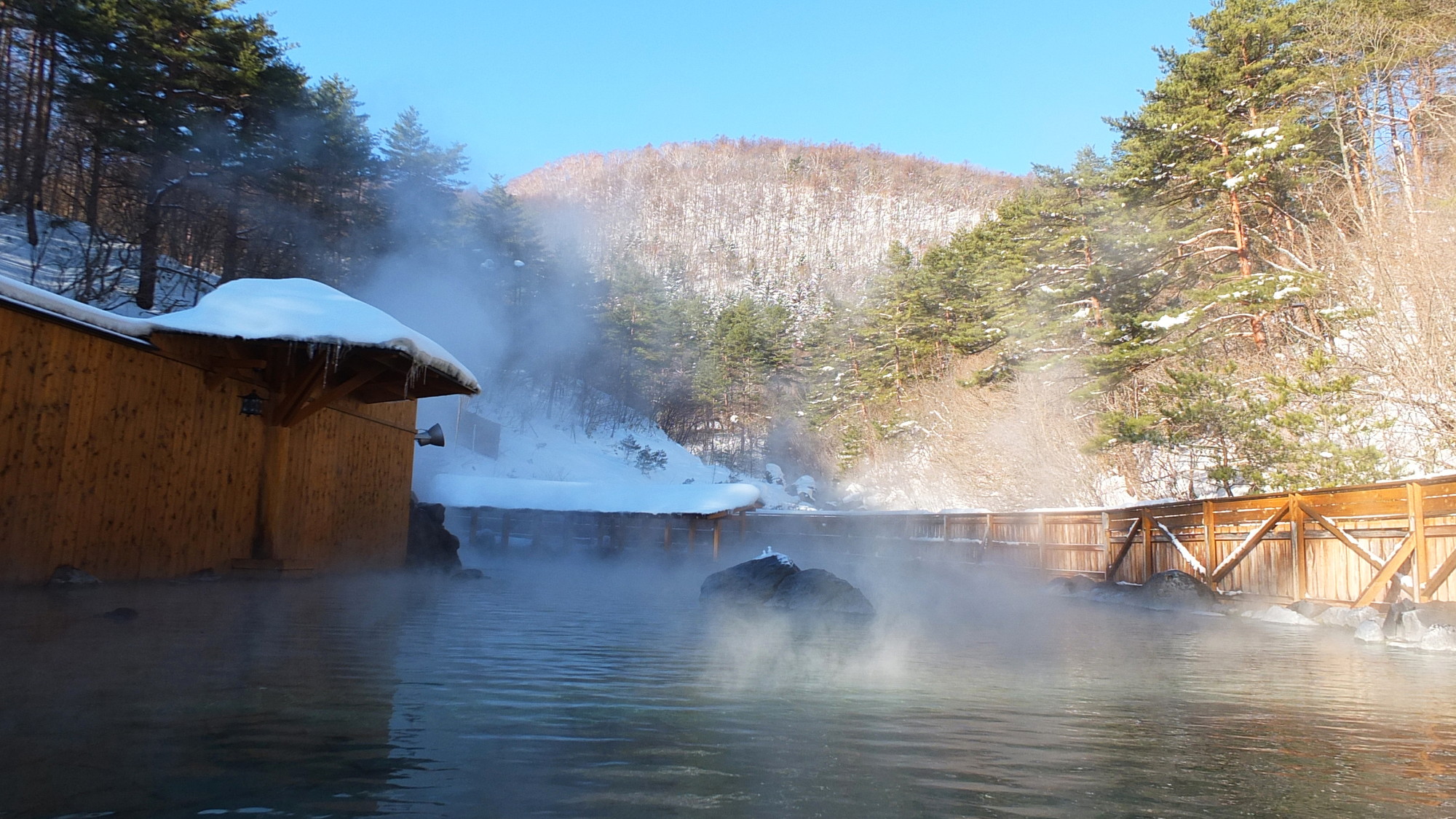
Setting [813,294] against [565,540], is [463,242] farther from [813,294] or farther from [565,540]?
[813,294]

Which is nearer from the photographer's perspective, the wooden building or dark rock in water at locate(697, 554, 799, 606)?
the wooden building

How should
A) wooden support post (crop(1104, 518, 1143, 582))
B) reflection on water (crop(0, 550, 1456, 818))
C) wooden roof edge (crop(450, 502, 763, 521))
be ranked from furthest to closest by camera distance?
wooden roof edge (crop(450, 502, 763, 521))
wooden support post (crop(1104, 518, 1143, 582))
reflection on water (crop(0, 550, 1456, 818))

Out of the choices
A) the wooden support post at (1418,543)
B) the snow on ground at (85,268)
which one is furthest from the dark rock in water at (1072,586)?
the snow on ground at (85,268)

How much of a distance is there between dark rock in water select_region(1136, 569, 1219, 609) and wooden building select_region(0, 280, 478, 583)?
30.1 feet

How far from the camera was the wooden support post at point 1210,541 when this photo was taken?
1147 cm

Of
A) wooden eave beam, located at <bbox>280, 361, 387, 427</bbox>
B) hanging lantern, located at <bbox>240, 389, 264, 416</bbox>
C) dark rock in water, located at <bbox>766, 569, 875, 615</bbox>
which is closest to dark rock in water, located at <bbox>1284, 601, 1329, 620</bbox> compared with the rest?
dark rock in water, located at <bbox>766, 569, 875, 615</bbox>

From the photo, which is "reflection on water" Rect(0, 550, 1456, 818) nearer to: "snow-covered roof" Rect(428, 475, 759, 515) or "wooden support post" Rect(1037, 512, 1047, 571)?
"wooden support post" Rect(1037, 512, 1047, 571)

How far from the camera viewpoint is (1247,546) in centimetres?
1075

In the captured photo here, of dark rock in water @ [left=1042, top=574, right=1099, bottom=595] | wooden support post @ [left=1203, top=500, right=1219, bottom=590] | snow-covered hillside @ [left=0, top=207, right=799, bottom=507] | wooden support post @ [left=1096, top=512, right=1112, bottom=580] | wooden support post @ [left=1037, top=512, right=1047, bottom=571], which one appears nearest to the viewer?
wooden support post @ [left=1203, top=500, right=1219, bottom=590]

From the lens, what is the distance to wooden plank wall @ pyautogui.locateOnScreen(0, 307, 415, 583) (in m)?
6.91

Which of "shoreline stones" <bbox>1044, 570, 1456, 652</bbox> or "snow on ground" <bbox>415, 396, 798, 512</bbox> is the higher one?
"snow on ground" <bbox>415, 396, 798, 512</bbox>

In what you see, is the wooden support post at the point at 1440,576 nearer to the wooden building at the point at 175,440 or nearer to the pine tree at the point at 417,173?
the wooden building at the point at 175,440

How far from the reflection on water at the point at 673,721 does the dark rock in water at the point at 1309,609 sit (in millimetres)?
2752

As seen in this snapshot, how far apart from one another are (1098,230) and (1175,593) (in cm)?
1255
